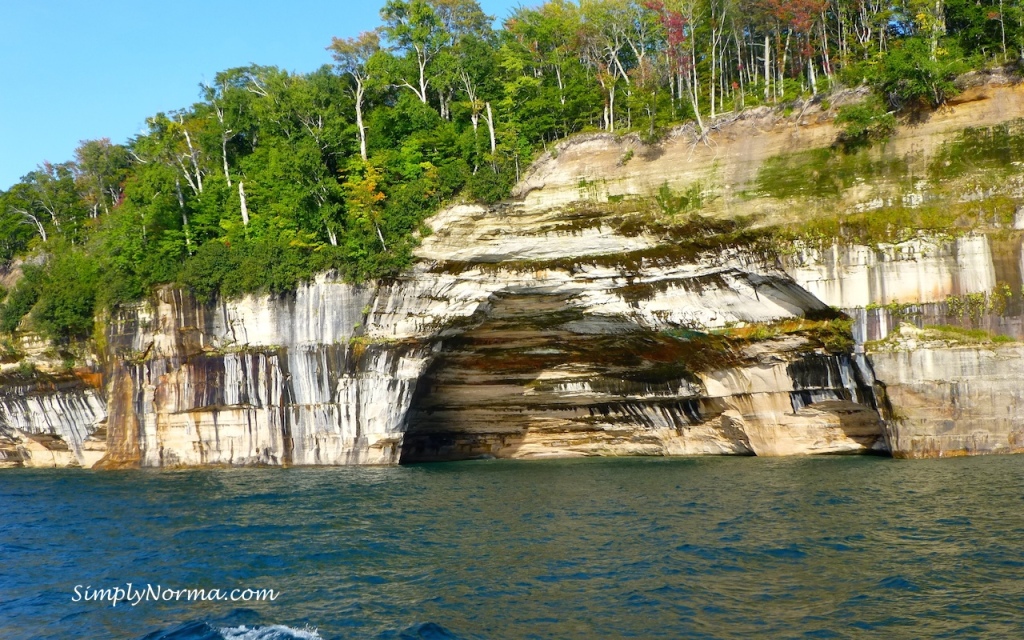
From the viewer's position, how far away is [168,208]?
39469 millimetres

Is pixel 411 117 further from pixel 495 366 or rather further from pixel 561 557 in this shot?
pixel 561 557

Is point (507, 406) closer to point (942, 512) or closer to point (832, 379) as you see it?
point (832, 379)

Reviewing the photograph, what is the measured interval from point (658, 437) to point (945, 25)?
18775 mm

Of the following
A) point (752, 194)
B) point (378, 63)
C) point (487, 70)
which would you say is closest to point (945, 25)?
point (752, 194)

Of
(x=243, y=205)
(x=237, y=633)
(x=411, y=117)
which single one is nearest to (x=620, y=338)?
(x=411, y=117)

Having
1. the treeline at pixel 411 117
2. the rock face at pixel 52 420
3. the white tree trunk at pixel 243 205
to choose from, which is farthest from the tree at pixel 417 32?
the rock face at pixel 52 420

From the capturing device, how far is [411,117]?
37.4 metres

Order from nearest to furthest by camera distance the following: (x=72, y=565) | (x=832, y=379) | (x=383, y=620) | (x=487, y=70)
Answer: (x=383, y=620)
(x=72, y=565)
(x=832, y=379)
(x=487, y=70)

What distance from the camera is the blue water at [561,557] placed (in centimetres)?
1154

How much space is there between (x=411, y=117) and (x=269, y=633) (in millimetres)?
29263

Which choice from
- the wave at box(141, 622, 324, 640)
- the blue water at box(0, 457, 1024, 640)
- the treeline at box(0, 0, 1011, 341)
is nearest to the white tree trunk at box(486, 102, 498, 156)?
the treeline at box(0, 0, 1011, 341)

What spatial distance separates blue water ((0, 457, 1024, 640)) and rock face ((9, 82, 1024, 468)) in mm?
3758

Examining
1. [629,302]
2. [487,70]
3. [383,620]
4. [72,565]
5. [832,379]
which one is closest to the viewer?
[383,620]

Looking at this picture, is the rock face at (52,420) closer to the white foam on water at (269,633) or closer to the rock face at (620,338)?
A: the rock face at (620,338)
